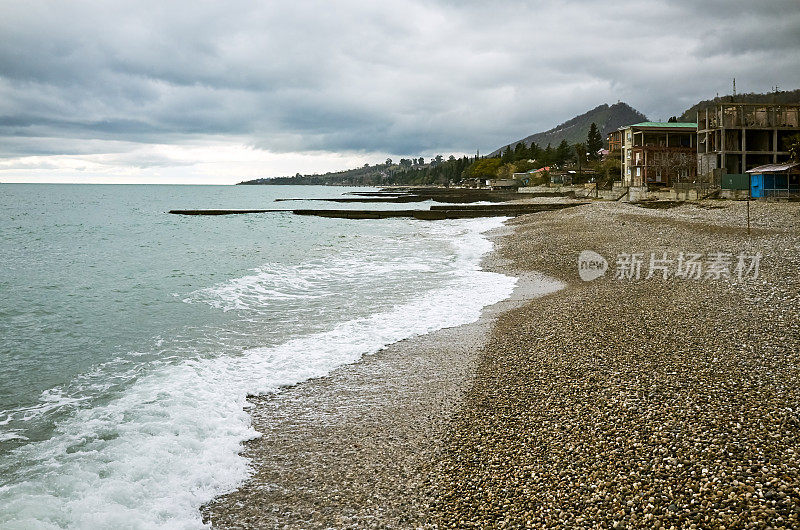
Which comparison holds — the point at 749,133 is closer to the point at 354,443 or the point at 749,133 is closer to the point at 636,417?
the point at 636,417

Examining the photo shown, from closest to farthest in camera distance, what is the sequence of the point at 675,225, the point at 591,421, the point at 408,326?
the point at 591,421, the point at 408,326, the point at 675,225

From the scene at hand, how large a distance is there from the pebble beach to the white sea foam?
446 millimetres

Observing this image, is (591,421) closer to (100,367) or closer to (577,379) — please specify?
(577,379)

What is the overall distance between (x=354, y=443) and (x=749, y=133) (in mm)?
57301

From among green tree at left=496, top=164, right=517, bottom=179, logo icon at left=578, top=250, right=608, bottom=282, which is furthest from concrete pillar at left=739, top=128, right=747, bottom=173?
green tree at left=496, top=164, right=517, bottom=179

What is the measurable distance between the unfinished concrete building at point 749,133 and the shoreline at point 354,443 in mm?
49628

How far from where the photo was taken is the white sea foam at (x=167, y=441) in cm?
576

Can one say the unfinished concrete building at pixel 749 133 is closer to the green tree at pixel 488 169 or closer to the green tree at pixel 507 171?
the green tree at pixel 507 171

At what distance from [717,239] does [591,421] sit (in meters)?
18.8

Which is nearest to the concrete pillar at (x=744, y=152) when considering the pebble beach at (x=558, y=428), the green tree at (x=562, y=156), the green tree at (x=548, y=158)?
the pebble beach at (x=558, y=428)

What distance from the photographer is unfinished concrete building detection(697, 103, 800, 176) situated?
1940 inches

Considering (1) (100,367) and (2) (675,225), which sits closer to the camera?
(1) (100,367)

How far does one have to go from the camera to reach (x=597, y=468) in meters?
5.41

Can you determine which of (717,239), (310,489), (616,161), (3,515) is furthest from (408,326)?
(616,161)
